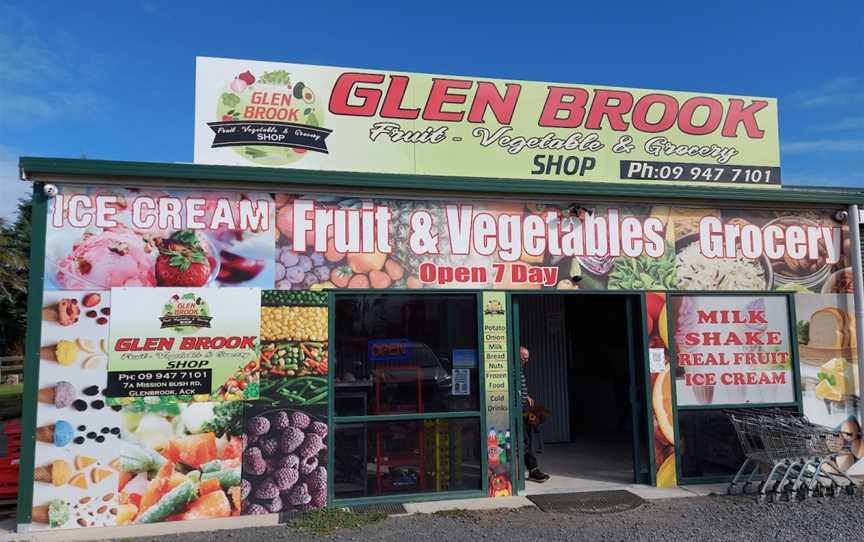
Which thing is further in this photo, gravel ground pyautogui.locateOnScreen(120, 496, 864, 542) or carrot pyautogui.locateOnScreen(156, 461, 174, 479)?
carrot pyautogui.locateOnScreen(156, 461, 174, 479)

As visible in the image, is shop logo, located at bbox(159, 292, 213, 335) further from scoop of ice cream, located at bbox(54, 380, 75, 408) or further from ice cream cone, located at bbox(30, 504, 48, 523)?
ice cream cone, located at bbox(30, 504, 48, 523)

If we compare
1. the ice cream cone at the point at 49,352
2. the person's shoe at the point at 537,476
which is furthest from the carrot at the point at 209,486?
the person's shoe at the point at 537,476

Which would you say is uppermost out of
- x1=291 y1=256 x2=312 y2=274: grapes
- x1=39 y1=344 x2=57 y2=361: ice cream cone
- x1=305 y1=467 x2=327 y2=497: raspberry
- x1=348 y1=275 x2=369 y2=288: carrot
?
x1=291 y1=256 x2=312 y2=274: grapes

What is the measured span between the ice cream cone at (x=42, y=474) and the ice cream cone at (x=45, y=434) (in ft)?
0.87

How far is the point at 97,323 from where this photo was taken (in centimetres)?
645

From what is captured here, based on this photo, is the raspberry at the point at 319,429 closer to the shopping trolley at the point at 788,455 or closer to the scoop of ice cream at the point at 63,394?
the scoop of ice cream at the point at 63,394

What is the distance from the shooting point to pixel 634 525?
6238 millimetres

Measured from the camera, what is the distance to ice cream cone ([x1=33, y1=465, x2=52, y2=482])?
20.4 feet

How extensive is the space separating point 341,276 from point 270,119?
A: 2.25 metres

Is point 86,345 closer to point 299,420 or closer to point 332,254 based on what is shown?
point 299,420

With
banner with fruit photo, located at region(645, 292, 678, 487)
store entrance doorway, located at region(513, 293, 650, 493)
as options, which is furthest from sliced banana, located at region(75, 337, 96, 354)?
banner with fruit photo, located at region(645, 292, 678, 487)

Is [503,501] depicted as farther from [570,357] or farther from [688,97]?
[688,97]

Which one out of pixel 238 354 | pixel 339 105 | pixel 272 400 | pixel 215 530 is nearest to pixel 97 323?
pixel 238 354

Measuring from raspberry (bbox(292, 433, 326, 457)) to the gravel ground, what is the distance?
0.85m
